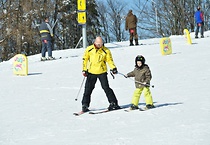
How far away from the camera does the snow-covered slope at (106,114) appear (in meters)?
5.00

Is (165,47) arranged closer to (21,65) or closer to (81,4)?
(21,65)

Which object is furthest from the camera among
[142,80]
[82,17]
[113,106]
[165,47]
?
[82,17]

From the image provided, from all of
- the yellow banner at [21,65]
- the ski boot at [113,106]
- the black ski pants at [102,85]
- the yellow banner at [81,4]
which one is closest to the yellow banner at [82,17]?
the yellow banner at [81,4]

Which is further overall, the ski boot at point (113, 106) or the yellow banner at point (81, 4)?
the yellow banner at point (81, 4)

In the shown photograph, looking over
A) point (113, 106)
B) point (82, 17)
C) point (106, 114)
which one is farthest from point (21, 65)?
point (82, 17)

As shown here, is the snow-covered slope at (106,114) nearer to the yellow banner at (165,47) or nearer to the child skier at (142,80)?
the child skier at (142,80)

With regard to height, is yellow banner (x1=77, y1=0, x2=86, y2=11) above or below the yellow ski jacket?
above

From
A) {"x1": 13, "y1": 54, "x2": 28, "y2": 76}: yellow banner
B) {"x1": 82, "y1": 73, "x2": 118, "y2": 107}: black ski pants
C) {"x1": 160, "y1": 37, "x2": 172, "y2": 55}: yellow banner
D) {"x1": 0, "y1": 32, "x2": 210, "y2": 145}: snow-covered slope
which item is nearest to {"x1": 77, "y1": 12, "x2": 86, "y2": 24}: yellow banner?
{"x1": 160, "y1": 37, "x2": 172, "y2": 55}: yellow banner

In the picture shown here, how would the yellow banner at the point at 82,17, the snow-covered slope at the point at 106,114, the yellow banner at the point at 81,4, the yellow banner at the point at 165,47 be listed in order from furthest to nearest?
the yellow banner at the point at 82,17 → the yellow banner at the point at 81,4 → the yellow banner at the point at 165,47 → the snow-covered slope at the point at 106,114

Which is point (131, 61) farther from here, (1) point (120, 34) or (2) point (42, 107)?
(1) point (120, 34)

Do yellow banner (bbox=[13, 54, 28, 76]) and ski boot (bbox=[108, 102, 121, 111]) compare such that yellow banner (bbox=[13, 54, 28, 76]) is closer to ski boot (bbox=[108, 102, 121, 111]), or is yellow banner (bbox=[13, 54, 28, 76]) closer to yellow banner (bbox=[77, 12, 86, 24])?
ski boot (bbox=[108, 102, 121, 111])

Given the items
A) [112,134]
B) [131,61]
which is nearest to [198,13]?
[131,61]

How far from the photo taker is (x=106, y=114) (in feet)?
21.7

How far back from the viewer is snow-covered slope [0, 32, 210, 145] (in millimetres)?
5000
